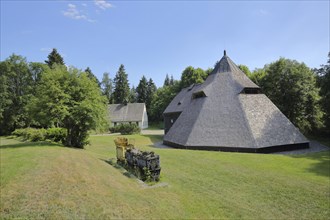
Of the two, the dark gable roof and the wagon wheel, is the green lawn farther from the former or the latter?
the dark gable roof

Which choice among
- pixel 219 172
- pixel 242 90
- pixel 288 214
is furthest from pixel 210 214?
pixel 242 90

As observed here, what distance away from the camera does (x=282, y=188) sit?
9.80 m

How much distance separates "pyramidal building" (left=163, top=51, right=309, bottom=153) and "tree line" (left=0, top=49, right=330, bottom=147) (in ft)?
23.5

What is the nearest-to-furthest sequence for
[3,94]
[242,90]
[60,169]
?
[60,169]
[242,90]
[3,94]

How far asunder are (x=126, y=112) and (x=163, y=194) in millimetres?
53345

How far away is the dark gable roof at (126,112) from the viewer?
5962 cm

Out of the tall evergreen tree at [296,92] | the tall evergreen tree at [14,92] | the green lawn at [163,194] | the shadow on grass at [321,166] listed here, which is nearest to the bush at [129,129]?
the tall evergreen tree at [14,92]

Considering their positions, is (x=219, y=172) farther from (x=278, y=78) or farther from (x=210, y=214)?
(x=278, y=78)

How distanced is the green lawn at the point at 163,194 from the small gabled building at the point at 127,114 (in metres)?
47.8

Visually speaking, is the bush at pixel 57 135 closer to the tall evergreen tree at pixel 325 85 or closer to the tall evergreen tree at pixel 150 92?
the tall evergreen tree at pixel 325 85

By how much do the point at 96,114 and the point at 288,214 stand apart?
16713 millimetres

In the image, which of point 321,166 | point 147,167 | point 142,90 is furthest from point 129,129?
point 142,90

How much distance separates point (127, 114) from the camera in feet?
198

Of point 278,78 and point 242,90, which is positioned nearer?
point 242,90
